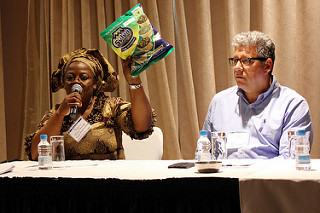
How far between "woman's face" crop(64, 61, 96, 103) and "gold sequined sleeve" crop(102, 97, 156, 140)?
0.17 metres

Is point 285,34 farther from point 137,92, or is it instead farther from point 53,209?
point 53,209

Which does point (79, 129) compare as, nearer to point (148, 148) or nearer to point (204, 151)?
point (148, 148)

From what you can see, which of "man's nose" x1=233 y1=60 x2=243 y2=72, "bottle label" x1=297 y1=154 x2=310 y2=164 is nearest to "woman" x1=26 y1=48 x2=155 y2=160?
"man's nose" x1=233 y1=60 x2=243 y2=72

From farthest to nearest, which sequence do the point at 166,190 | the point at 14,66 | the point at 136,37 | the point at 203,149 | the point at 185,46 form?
1. the point at 14,66
2. the point at 185,46
3. the point at 136,37
4. the point at 203,149
5. the point at 166,190

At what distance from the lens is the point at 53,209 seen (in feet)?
5.22

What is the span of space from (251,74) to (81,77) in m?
1.15

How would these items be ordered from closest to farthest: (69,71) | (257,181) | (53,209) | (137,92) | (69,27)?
1. (257,181)
2. (53,209)
3. (137,92)
4. (69,71)
5. (69,27)

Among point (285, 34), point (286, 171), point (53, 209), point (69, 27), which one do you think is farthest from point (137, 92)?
point (69, 27)

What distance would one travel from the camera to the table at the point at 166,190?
4.21 ft

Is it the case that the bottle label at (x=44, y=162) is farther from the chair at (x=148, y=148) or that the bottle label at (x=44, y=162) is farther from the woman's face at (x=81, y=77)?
the chair at (x=148, y=148)

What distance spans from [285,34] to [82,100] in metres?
1.91

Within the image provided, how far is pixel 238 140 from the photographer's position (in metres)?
2.22

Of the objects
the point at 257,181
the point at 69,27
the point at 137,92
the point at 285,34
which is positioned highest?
the point at 69,27

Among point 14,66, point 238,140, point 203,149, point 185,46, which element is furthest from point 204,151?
point 14,66
